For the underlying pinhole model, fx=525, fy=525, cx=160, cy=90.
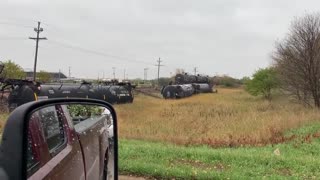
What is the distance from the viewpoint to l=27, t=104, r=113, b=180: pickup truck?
2639 mm

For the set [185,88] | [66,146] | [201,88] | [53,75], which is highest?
[53,75]

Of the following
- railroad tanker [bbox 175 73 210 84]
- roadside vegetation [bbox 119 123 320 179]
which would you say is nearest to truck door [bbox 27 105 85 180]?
roadside vegetation [bbox 119 123 320 179]

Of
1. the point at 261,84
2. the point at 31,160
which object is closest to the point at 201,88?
the point at 261,84

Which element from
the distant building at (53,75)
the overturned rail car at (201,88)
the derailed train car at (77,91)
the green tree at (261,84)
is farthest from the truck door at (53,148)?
the distant building at (53,75)

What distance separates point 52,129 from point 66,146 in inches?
11.8

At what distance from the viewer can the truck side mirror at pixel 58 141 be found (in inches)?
81.2

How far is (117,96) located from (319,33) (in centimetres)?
2032

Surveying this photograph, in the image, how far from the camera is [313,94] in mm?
39000

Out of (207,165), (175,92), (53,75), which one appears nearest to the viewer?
(207,165)

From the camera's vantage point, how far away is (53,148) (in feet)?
10.6

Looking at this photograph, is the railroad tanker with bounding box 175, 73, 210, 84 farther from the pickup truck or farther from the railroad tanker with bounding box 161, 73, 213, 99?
the pickup truck

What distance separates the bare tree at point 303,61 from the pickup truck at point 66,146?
35337 millimetres

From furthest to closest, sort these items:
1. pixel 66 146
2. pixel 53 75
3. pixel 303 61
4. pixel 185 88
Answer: pixel 53 75 → pixel 185 88 → pixel 303 61 → pixel 66 146

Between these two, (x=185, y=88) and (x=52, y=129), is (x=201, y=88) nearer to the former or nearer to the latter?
(x=185, y=88)
